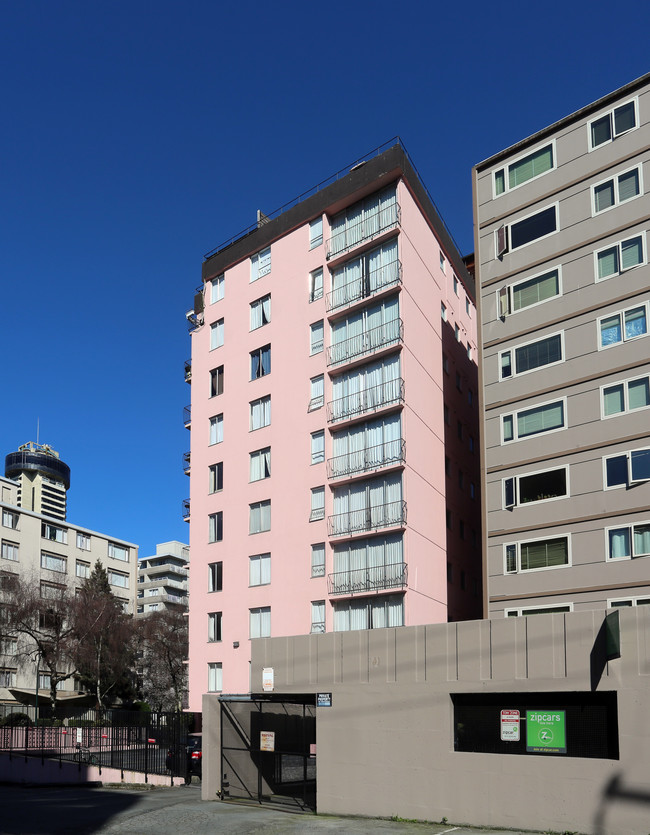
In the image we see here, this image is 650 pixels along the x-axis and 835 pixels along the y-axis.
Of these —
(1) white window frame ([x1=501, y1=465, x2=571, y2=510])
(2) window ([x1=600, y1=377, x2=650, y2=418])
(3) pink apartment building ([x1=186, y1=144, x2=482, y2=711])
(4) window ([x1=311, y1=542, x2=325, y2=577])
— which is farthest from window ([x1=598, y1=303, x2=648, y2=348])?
(4) window ([x1=311, y1=542, x2=325, y2=577])

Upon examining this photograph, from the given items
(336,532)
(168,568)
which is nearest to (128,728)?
(336,532)

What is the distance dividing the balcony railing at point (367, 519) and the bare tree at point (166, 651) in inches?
2019

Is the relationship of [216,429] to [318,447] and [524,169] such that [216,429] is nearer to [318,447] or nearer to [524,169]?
[318,447]

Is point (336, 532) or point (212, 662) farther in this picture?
point (212, 662)

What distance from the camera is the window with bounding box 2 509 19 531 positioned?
96.6 meters

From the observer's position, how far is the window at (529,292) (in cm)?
3538

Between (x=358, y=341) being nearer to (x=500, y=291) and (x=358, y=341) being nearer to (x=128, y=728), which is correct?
(x=500, y=291)

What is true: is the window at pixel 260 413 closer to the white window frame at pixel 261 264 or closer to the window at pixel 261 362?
the window at pixel 261 362

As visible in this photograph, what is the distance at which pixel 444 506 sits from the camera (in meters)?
43.0

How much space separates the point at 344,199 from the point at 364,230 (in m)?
1.96

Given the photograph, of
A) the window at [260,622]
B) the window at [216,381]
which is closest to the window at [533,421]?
the window at [260,622]

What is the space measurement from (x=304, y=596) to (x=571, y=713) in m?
21.6

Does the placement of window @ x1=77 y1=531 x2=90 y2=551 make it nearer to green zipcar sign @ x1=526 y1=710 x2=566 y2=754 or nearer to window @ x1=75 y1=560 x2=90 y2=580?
window @ x1=75 y1=560 x2=90 y2=580

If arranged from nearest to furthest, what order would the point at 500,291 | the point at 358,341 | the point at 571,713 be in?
the point at 571,713 < the point at 500,291 < the point at 358,341
